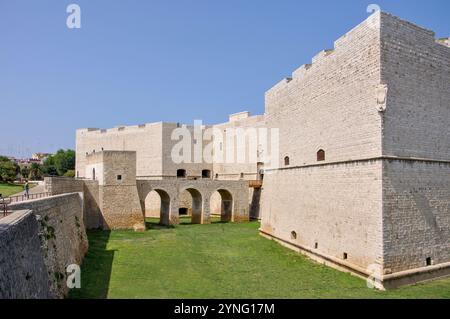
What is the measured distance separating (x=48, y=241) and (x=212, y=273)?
17.7 ft

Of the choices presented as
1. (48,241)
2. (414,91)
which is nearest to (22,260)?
(48,241)

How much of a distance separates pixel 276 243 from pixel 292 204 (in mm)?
2499

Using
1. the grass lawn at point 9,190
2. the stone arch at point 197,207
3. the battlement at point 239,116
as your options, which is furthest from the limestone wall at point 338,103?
the grass lawn at point 9,190

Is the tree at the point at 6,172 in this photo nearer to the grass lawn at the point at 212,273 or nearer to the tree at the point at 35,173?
the tree at the point at 35,173

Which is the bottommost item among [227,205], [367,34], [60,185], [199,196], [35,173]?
[227,205]

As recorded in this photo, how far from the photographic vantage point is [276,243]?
1881 centimetres

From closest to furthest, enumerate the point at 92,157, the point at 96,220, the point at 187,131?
the point at 96,220 < the point at 92,157 < the point at 187,131

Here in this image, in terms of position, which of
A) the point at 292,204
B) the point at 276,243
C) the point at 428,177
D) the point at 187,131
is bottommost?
the point at 276,243

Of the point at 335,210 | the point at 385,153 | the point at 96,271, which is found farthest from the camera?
the point at 335,210

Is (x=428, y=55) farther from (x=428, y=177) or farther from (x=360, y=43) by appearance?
(x=428, y=177)

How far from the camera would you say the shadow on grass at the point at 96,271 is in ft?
32.6

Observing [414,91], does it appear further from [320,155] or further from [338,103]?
[320,155]

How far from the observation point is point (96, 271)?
41.2 feet
